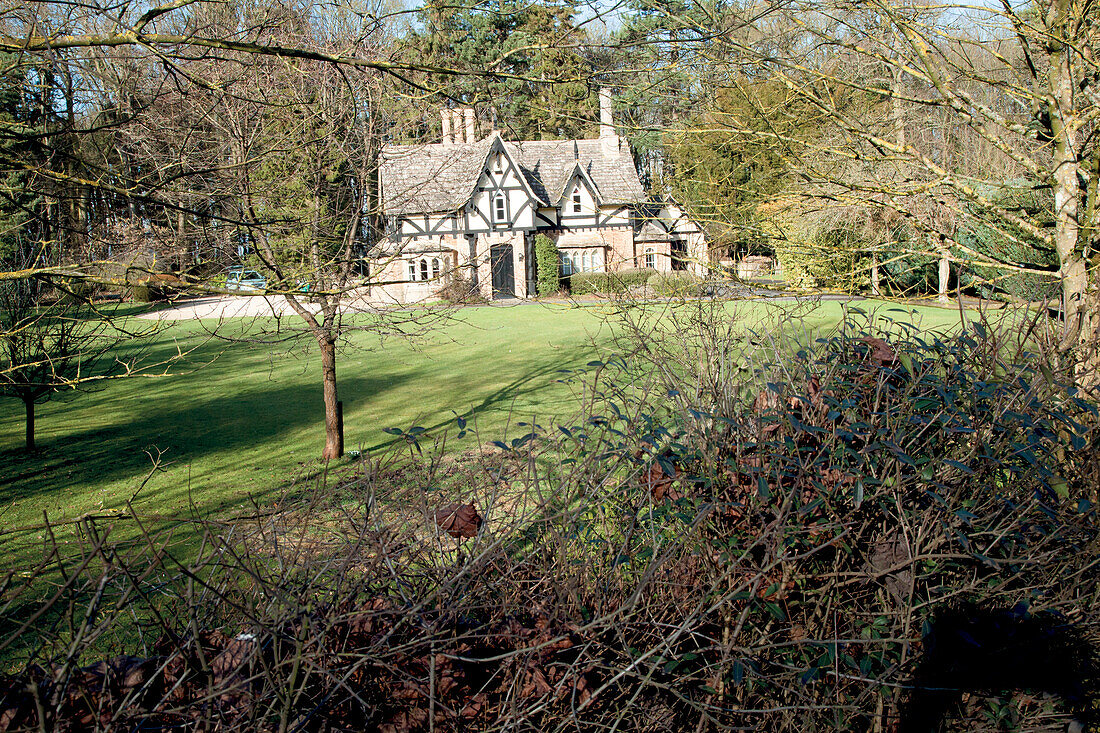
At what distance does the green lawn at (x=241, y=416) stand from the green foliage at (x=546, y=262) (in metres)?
15.7

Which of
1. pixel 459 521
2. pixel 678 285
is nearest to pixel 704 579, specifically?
pixel 459 521

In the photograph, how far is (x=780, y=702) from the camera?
238 cm

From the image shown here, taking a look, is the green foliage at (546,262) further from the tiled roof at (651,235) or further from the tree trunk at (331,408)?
the tree trunk at (331,408)

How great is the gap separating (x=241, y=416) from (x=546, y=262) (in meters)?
26.1

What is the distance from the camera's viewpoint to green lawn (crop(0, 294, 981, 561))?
9.05m

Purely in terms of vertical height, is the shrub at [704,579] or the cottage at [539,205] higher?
the cottage at [539,205]

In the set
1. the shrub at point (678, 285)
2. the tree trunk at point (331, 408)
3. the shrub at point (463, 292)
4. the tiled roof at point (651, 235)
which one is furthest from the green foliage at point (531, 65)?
the tiled roof at point (651, 235)

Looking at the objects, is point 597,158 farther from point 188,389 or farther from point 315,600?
point 315,600

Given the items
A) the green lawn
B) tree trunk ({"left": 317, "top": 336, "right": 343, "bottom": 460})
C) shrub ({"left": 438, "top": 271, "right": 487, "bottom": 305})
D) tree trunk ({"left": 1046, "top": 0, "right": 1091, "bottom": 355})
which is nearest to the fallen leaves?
the green lawn

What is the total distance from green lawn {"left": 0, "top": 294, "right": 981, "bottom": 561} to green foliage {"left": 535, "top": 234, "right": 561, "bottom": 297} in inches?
619

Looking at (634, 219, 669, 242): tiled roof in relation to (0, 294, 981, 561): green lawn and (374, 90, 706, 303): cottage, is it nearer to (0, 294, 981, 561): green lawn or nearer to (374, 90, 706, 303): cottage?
(374, 90, 706, 303): cottage

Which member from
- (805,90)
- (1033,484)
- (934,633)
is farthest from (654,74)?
(934,633)

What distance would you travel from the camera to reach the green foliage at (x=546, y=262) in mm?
37844

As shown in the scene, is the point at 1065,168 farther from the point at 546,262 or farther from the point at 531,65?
the point at 546,262
